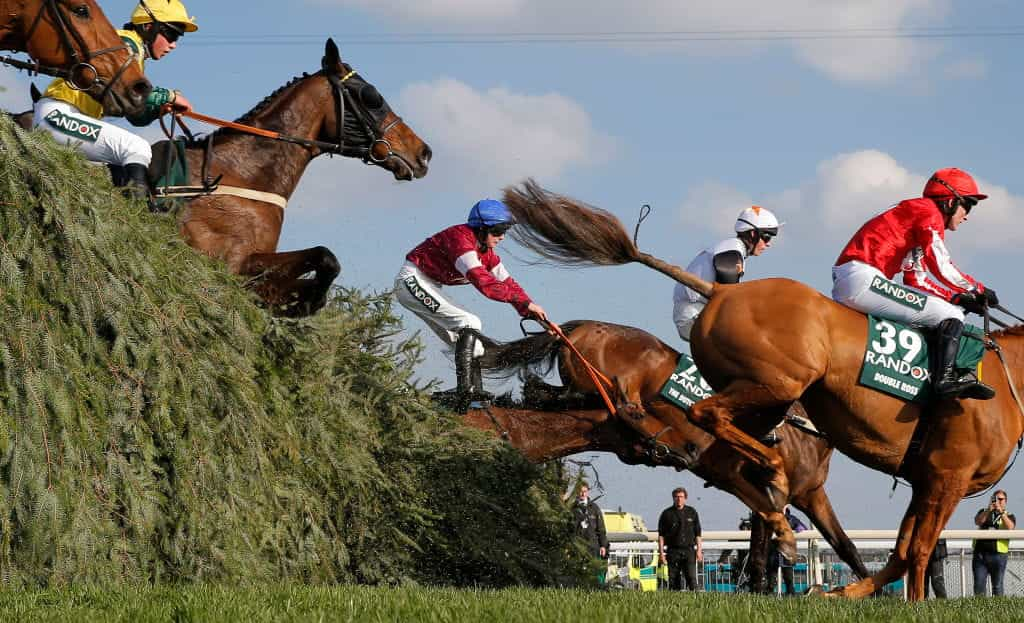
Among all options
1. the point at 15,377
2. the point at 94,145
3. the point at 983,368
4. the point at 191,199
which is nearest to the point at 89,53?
the point at 94,145

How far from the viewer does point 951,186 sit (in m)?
8.42

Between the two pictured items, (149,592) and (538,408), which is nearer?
(149,592)

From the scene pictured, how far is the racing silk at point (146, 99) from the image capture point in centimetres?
738

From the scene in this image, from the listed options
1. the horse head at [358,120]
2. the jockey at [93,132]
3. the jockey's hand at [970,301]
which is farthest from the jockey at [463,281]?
the jockey's hand at [970,301]

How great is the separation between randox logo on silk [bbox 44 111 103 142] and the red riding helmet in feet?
17.6

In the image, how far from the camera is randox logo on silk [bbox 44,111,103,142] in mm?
7254

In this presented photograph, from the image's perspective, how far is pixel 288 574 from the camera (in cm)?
672

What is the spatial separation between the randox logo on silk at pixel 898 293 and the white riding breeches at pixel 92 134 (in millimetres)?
4686

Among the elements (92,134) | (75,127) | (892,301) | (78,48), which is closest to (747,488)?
(892,301)

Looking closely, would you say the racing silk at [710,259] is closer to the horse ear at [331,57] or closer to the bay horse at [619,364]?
the bay horse at [619,364]

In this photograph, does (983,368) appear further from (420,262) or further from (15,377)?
(15,377)

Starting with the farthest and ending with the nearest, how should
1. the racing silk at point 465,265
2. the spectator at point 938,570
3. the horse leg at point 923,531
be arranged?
the spectator at point 938,570
the racing silk at point 465,265
the horse leg at point 923,531

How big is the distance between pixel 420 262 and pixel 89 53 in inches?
134

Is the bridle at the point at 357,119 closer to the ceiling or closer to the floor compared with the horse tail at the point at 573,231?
closer to the ceiling
